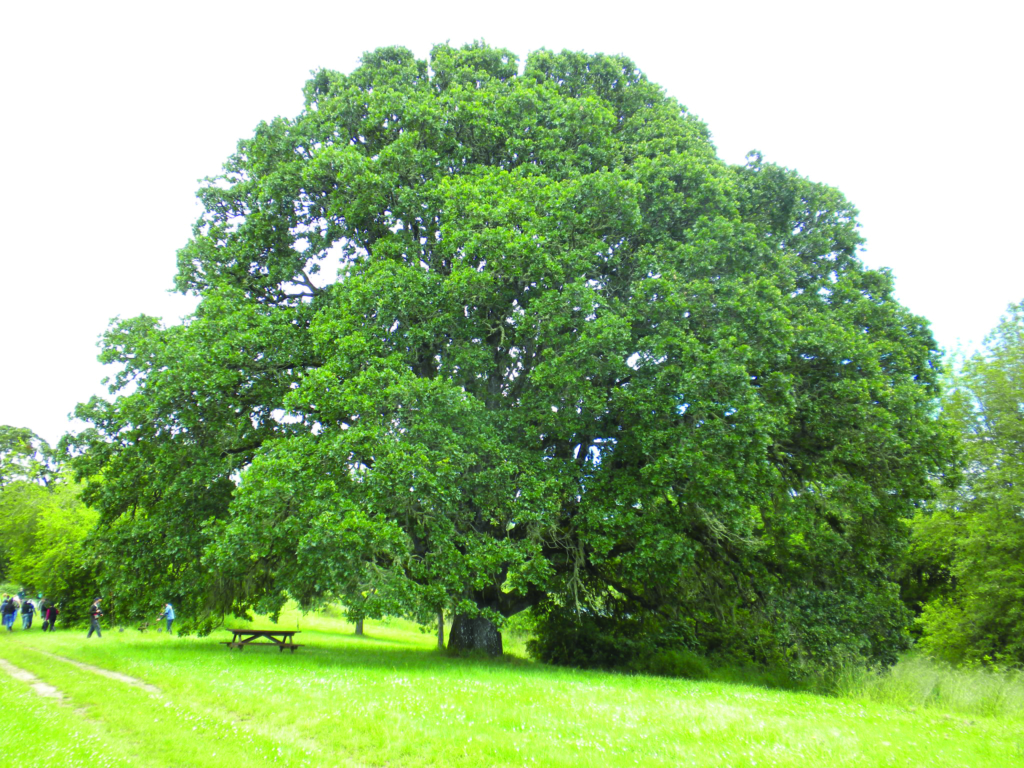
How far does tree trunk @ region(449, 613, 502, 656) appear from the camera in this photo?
15.9m

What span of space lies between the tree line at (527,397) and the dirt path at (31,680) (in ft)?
8.35

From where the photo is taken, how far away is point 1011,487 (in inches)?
724

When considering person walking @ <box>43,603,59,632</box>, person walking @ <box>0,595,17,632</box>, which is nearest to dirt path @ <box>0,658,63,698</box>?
person walking @ <box>0,595,17,632</box>

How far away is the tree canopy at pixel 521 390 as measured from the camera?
12414mm

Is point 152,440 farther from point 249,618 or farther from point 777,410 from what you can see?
point 777,410

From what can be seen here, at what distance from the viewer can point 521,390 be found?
1636 centimetres

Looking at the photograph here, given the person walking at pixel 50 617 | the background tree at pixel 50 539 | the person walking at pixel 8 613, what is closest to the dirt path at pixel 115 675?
the background tree at pixel 50 539

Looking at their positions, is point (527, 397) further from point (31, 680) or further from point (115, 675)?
point (31, 680)

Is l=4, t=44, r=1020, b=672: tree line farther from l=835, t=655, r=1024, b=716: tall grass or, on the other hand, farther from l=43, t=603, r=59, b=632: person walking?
l=43, t=603, r=59, b=632: person walking

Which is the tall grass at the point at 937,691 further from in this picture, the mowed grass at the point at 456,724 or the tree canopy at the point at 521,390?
the tree canopy at the point at 521,390

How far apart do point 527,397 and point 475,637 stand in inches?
278

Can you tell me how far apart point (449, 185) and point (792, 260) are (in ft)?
30.8

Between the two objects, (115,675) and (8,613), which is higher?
(115,675)

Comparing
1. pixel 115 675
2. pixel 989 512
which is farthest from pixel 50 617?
pixel 989 512
